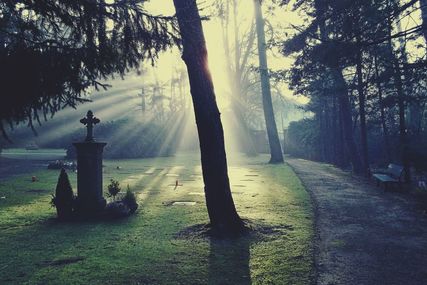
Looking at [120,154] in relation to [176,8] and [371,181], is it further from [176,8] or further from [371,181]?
[176,8]

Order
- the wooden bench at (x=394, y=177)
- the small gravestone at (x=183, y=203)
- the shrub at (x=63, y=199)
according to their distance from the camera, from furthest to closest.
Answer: the wooden bench at (x=394, y=177), the small gravestone at (x=183, y=203), the shrub at (x=63, y=199)

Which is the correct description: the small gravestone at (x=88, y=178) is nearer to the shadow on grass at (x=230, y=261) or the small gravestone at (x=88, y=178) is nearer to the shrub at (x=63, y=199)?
the shrub at (x=63, y=199)

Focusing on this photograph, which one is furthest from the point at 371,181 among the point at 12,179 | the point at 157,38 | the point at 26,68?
the point at 12,179

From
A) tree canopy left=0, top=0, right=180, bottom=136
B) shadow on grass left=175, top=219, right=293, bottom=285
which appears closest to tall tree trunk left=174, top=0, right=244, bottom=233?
shadow on grass left=175, top=219, right=293, bottom=285

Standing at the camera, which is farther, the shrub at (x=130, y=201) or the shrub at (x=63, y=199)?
the shrub at (x=130, y=201)

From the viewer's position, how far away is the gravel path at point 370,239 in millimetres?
4344

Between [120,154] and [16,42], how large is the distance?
2532 cm

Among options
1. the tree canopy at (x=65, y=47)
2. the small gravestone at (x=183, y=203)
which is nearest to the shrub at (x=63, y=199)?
the small gravestone at (x=183, y=203)

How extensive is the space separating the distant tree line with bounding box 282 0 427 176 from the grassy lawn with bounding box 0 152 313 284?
411cm

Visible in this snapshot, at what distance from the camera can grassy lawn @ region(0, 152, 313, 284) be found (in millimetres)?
4398

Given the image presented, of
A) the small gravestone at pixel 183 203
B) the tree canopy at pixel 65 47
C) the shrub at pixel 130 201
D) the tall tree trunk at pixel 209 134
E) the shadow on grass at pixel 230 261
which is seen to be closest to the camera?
Answer: the tree canopy at pixel 65 47

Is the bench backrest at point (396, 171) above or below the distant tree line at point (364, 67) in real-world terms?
below

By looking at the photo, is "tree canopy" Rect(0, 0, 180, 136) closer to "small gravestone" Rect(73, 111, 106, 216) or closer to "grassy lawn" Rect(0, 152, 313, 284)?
"grassy lawn" Rect(0, 152, 313, 284)

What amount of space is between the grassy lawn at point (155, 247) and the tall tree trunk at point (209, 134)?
1.79ft
